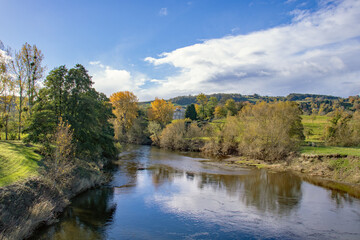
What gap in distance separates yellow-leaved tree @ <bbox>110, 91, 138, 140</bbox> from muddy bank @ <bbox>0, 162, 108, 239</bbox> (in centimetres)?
5394

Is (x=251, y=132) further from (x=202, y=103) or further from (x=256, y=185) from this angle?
(x=202, y=103)

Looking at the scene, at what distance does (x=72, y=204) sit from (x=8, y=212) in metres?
6.73

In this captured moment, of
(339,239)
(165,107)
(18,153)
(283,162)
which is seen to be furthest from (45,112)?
(165,107)

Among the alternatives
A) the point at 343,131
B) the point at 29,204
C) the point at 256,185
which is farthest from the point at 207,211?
the point at 343,131

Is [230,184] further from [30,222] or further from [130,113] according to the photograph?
[130,113]

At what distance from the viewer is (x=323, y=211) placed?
60.0ft

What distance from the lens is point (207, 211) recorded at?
17.8 meters

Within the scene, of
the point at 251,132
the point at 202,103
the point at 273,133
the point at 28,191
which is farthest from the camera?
the point at 202,103

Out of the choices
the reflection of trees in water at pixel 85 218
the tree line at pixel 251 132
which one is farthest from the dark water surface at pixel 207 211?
the tree line at pixel 251 132

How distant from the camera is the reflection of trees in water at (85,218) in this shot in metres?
13.2

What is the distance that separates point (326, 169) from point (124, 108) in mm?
57229

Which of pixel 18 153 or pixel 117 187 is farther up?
pixel 18 153

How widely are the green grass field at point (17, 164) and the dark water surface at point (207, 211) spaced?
157 inches

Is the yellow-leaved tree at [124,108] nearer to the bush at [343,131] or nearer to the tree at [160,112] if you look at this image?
the tree at [160,112]
